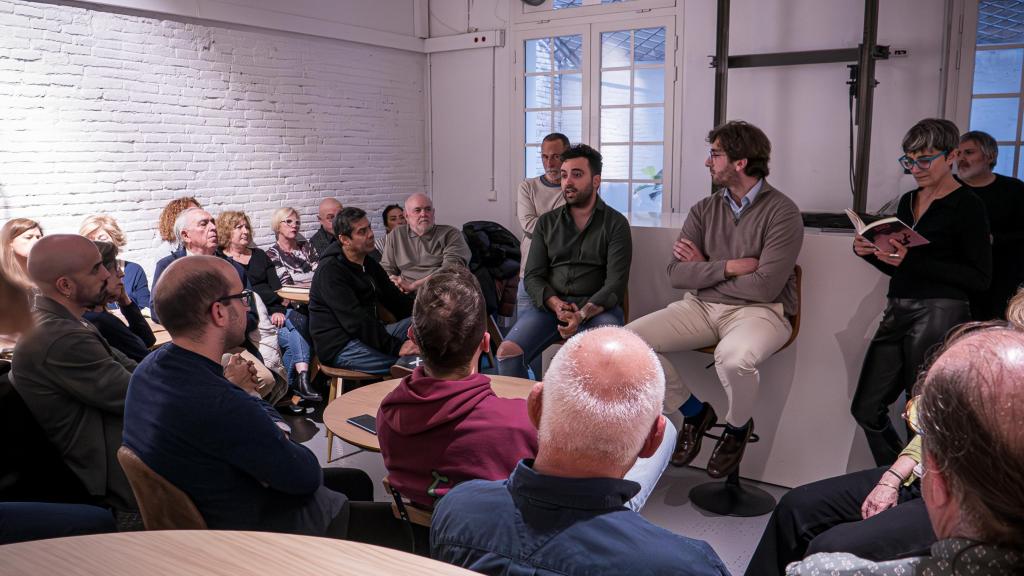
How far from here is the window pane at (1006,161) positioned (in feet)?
18.2

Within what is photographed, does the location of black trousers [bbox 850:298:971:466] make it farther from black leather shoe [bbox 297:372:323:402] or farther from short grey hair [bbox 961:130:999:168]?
black leather shoe [bbox 297:372:323:402]

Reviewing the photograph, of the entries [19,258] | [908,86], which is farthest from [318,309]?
[908,86]

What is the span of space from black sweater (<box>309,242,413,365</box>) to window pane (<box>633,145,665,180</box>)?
3.76m

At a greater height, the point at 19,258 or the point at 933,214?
the point at 933,214

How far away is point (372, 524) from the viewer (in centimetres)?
229

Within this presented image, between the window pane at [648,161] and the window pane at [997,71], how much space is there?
2527 millimetres

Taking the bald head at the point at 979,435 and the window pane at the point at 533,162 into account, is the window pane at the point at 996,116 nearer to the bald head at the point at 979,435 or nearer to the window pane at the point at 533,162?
the window pane at the point at 533,162

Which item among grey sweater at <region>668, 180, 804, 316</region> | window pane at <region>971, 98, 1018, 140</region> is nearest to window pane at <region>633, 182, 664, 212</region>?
window pane at <region>971, 98, 1018, 140</region>

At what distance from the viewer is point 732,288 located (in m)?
3.53

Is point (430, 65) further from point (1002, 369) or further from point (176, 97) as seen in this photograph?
point (1002, 369)

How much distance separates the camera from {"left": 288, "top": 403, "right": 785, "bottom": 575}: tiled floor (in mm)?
3201

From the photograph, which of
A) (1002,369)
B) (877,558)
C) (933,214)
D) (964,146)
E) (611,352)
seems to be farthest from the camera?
(964,146)

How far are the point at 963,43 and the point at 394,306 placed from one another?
4.47m

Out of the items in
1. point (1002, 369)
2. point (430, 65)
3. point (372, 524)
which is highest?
point (430, 65)
